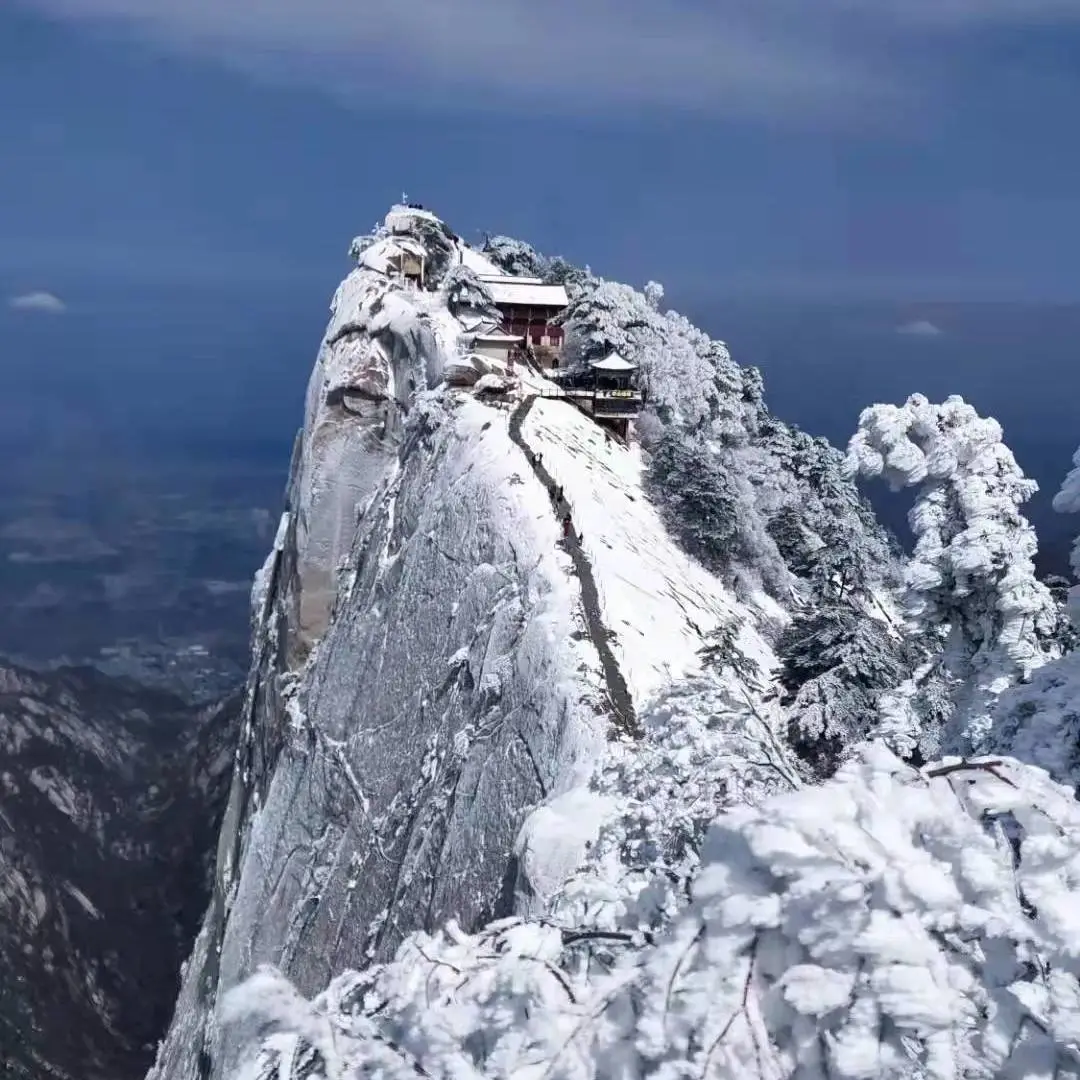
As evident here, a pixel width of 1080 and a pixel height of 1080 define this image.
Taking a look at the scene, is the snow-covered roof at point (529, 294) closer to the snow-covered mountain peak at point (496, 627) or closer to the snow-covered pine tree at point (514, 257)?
the snow-covered mountain peak at point (496, 627)

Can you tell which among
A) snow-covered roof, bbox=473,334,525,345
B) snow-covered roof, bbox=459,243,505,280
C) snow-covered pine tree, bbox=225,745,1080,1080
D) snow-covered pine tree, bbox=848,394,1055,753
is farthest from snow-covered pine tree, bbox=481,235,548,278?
snow-covered pine tree, bbox=225,745,1080,1080

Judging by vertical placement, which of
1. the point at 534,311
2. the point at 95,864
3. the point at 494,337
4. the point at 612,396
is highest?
the point at 534,311

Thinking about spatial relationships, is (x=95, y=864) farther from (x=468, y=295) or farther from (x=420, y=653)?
(x=420, y=653)

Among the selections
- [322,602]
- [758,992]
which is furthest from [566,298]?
[758,992]

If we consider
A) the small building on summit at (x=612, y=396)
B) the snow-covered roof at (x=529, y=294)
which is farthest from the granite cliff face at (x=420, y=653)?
the snow-covered roof at (x=529, y=294)

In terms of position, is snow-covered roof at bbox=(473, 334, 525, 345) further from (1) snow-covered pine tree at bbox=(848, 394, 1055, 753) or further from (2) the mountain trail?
(1) snow-covered pine tree at bbox=(848, 394, 1055, 753)

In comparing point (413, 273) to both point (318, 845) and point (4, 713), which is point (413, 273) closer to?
point (318, 845)

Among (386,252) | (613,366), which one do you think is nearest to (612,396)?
(613,366)
